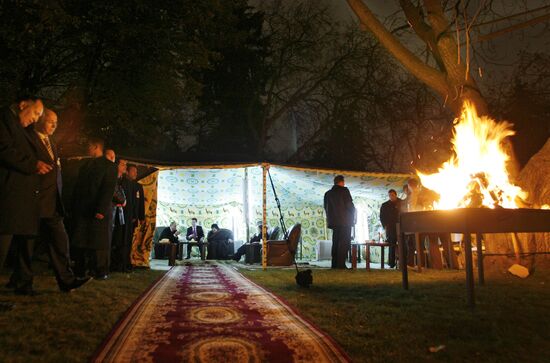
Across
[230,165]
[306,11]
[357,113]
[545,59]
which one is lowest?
[230,165]

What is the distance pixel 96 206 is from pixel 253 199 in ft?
28.3

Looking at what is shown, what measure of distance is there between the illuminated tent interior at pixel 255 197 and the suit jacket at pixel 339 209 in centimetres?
96

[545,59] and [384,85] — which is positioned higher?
[384,85]

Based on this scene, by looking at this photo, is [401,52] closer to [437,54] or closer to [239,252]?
[437,54]

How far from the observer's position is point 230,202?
14.4 metres

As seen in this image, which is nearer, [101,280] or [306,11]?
[101,280]

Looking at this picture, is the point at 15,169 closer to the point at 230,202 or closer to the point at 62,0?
the point at 62,0

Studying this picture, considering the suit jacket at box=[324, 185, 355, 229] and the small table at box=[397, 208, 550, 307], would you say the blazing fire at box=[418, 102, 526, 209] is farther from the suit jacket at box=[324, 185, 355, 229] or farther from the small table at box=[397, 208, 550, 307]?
the suit jacket at box=[324, 185, 355, 229]

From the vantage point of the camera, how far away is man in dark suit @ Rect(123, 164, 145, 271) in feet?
24.3

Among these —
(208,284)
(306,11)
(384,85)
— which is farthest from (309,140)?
(208,284)

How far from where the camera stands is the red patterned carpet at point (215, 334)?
91.5 inches

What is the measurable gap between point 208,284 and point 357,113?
1733 centimetres

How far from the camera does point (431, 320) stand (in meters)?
3.24

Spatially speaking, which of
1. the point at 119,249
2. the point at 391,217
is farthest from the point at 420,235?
the point at 119,249
